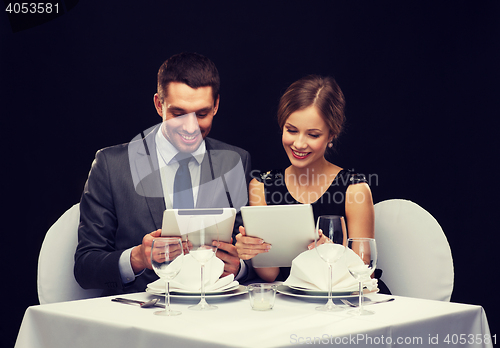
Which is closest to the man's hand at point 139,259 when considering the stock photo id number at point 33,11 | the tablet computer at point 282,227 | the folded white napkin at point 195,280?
the folded white napkin at point 195,280

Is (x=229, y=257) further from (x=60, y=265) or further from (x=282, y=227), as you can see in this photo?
(x=60, y=265)

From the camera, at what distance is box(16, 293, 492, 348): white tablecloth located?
1.00 metres

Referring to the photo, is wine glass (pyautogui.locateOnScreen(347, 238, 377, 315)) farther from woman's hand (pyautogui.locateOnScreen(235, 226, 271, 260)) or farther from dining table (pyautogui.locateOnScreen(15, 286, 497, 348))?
woman's hand (pyautogui.locateOnScreen(235, 226, 271, 260))

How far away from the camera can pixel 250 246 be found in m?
1.58

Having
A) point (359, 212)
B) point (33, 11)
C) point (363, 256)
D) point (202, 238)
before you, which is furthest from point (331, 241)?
point (33, 11)

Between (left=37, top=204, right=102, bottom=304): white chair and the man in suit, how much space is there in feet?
0.17

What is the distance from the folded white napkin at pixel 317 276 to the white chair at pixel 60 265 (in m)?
0.92

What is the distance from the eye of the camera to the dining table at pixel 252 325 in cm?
101

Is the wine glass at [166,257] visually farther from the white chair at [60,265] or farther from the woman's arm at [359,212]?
the woman's arm at [359,212]

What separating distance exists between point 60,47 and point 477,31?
2.39 metres

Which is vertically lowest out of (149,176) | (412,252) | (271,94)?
(412,252)

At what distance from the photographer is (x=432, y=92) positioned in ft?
9.51

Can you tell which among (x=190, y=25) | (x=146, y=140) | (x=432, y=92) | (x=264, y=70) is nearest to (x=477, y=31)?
(x=432, y=92)

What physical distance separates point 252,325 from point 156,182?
3.80ft
